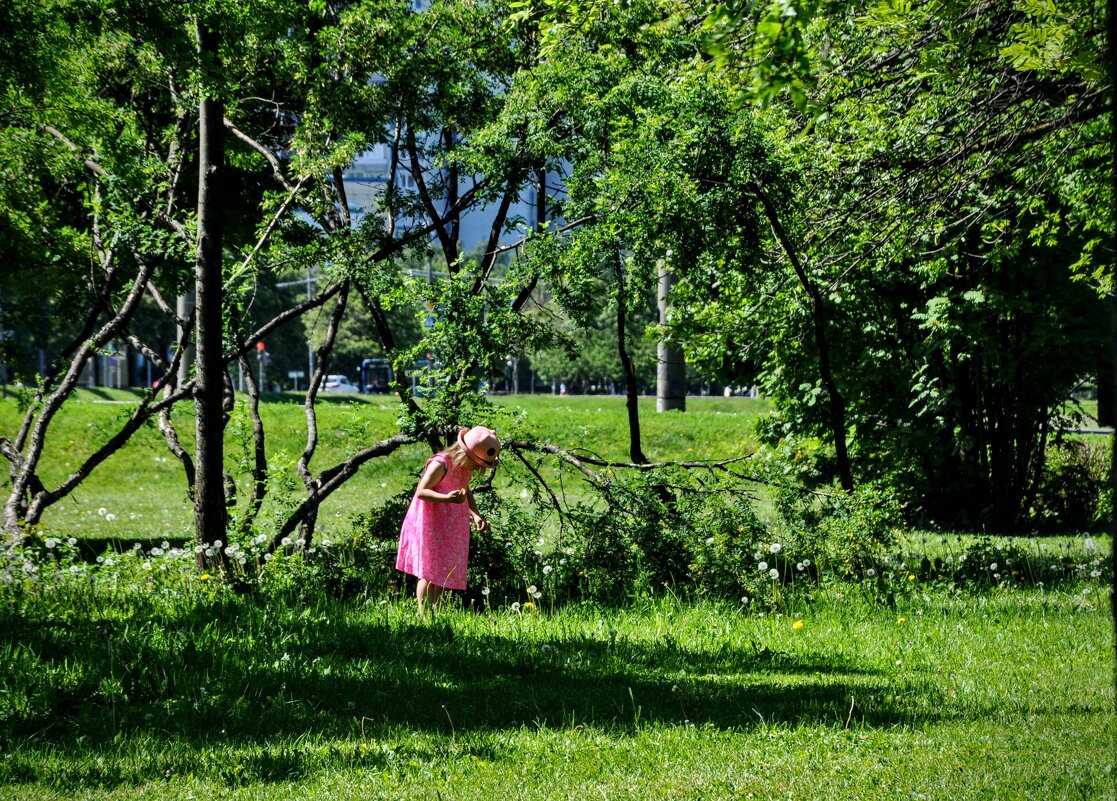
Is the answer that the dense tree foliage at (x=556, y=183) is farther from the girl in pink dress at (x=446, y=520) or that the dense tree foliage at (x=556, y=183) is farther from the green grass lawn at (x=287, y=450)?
the green grass lawn at (x=287, y=450)

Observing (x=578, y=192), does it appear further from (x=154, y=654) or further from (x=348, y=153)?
(x=154, y=654)

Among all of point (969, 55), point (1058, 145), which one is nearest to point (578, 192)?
point (969, 55)

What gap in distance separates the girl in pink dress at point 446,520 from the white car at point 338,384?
63.3 m

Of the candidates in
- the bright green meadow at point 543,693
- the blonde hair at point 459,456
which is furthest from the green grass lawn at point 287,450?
the bright green meadow at point 543,693

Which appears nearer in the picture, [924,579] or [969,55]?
[969,55]

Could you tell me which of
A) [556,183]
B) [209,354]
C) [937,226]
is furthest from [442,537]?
[937,226]

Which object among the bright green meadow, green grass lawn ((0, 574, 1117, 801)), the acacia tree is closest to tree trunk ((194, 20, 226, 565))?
the bright green meadow

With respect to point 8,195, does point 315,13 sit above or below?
above

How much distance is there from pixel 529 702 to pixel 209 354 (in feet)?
12.9

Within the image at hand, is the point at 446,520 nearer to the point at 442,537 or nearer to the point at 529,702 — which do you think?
the point at 442,537

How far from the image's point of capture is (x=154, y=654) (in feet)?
18.4

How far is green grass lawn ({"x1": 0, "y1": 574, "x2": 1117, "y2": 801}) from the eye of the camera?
412 cm

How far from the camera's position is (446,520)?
7.68 meters

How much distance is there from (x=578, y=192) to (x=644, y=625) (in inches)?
150
